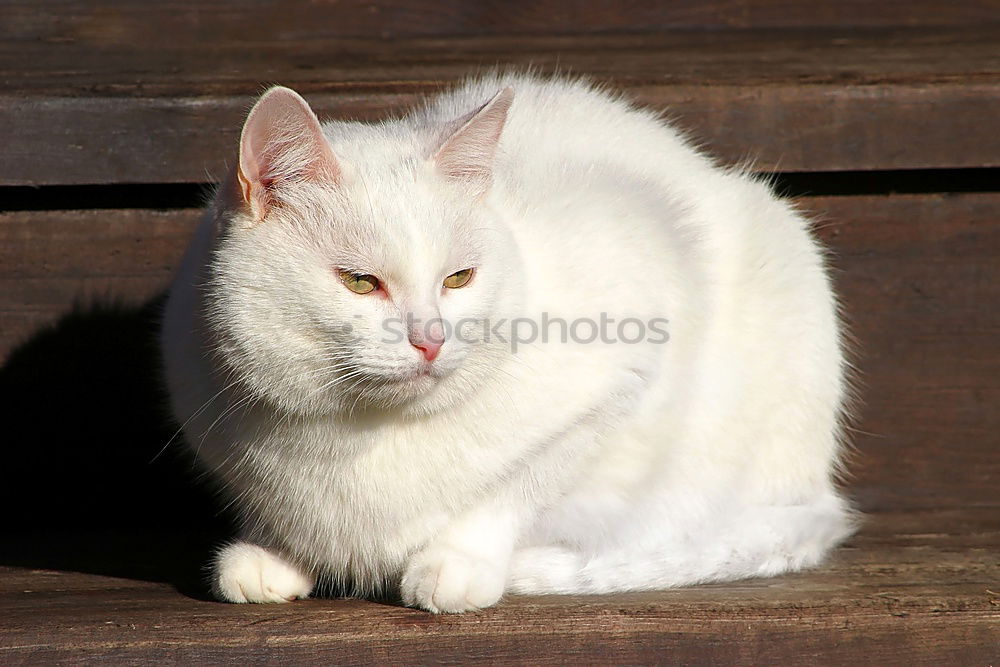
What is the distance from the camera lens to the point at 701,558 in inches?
72.4

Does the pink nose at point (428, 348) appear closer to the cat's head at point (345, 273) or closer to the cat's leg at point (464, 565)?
the cat's head at point (345, 273)

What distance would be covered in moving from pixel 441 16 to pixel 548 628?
5.82 feet

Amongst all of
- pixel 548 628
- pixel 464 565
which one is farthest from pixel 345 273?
pixel 548 628

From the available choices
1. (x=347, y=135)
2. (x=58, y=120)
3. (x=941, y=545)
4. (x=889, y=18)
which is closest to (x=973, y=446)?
→ (x=941, y=545)

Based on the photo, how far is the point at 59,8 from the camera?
268 cm

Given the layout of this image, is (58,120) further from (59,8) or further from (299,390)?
(299,390)

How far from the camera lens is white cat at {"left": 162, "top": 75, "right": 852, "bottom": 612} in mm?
1485

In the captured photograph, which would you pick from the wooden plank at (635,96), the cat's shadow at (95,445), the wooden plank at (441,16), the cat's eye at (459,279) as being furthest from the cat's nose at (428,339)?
the wooden plank at (441,16)

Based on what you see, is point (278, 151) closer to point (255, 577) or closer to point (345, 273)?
point (345, 273)

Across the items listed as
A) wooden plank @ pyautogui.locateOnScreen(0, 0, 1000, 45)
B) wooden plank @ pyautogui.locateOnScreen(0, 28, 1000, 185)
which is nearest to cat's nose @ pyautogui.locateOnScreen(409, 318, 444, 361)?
wooden plank @ pyautogui.locateOnScreen(0, 28, 1000, 185)

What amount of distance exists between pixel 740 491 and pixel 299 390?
37.0 inches

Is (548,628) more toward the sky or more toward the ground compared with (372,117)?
more toward the ground

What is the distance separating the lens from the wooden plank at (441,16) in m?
2.65

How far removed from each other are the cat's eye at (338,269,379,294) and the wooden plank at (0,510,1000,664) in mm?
497
